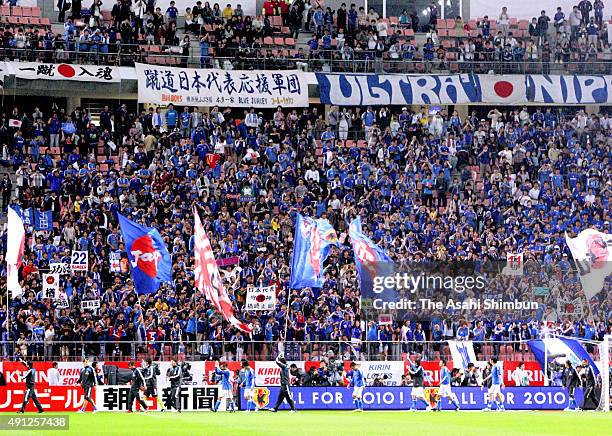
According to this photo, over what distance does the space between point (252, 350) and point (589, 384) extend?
10099mm

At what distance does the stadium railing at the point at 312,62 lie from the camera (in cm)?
5038

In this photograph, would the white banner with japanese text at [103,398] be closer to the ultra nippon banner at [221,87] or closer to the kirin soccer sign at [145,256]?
the kirin soccer sign at [145,256]

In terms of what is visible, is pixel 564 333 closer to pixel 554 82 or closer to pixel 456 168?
pixel 456 168

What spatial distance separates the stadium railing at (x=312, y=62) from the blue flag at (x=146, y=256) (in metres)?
13.2

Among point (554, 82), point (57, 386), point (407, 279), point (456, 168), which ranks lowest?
point (57, 386)

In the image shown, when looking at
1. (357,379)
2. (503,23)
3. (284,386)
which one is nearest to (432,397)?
(357,379)

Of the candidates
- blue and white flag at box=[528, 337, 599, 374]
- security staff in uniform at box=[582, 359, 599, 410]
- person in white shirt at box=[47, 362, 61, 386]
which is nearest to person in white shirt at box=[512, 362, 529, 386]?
blue and white flag at box=[528, 337, 599, 374]

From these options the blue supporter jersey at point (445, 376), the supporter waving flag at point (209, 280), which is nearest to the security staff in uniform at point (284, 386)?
the supporter waving flag at point (209, 280)

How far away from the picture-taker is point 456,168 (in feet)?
167

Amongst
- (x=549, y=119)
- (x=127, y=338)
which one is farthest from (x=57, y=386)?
(x=549, y=119)

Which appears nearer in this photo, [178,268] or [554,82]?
[178,268]

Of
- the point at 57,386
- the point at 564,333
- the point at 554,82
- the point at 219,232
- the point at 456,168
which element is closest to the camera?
the point at 57,386

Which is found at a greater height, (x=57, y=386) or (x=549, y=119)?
(x=549, y=119)

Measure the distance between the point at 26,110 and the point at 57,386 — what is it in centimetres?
1918
